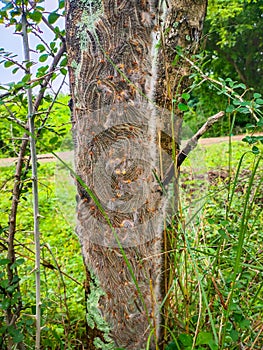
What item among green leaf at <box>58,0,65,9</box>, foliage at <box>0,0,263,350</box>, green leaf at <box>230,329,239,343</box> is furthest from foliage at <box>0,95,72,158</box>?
green leaf at <box>230,329,239,343</box>

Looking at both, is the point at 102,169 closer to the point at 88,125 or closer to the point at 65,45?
the point at 88,125

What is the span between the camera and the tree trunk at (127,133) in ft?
3.00

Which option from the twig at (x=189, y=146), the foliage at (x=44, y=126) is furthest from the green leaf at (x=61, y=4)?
the twig at (x=189, y=146)

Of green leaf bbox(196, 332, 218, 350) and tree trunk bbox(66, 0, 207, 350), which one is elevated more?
tree trunk bbox(66, 0, 207, 350)

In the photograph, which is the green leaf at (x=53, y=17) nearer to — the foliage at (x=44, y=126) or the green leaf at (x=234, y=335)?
the foliage at (x=44, y=126)

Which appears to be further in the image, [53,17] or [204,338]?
[53,17]

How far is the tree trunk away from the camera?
36.0 inches

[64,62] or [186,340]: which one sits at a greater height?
[64,62]

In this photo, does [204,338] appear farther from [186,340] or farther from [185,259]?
[185,259]

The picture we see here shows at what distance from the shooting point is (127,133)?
0.94 metres

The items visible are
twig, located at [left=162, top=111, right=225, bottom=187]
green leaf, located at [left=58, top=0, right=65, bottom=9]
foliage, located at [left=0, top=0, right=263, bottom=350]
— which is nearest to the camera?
foliage, located at [left=0, top=0, right=263, bottom=350]

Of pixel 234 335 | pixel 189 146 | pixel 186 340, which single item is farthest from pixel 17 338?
pixel 189 146

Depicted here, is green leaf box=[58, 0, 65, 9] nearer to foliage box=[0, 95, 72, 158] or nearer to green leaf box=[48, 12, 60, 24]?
green leaf box=[48, 12, 60, 24]

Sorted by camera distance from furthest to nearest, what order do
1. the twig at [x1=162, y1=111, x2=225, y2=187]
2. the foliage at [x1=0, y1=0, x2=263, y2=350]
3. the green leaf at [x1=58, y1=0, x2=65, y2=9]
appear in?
the green leaf at [x1=58, y1=0, x2=65, y2=9] < the twig at [x1=162, y1=111, x2=225, y2=187] < the foliage at [x1=0, y1=0, x2=263, y2=350]
